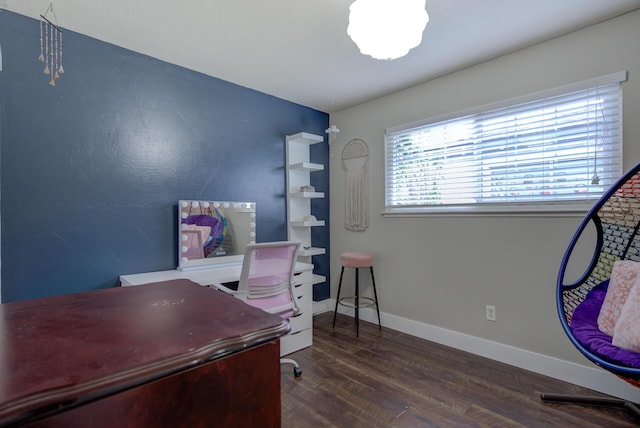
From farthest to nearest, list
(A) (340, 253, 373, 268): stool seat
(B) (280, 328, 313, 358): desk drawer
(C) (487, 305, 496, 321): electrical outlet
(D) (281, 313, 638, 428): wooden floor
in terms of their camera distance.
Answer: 1. (A) (340, 253, 373, 268): stool seat
2. (B) (280, 328, 313, 358): desk drawer
3. (C) (487, 305, 496, 321): electrical outlet
4. (D) (281, 313, 638, 428): wooden floor

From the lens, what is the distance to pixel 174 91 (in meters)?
2.57

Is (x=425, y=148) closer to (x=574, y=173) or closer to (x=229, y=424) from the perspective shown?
(x=574, y=173)

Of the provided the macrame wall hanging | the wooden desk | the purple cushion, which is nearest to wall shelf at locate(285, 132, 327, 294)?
the macrame wall hanging

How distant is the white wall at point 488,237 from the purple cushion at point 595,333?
1.12 ft

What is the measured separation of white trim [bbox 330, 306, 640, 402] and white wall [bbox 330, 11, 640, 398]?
42 millimetres

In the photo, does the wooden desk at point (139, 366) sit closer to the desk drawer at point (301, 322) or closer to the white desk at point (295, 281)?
the white desk at point (295, 281)

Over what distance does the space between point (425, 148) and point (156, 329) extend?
2.78m

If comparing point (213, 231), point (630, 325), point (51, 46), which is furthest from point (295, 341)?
point (51, 46)

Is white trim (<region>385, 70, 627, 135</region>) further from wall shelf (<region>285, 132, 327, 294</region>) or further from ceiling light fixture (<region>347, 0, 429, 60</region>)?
ceiling light fixture (<region>347, 0, 429, 60</region>)

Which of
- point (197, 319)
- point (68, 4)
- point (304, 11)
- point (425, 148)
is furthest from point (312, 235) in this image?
point (197, 319)

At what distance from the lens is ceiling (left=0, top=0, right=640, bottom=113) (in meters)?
1.86

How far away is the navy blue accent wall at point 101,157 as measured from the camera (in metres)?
1.92

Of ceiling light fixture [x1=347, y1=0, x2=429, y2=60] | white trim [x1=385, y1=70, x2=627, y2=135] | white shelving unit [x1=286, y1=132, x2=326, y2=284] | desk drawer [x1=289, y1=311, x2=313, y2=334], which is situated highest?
ceiling light fixture [x1=347, y1=0, x2=429, y2=60]

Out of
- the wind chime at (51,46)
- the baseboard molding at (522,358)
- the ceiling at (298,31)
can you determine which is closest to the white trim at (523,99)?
the ceiling at (298,31)
